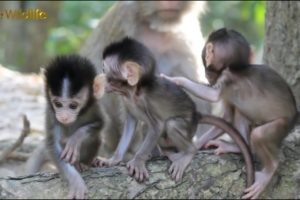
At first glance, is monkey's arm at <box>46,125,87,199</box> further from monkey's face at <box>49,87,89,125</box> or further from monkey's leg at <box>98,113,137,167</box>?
monkey's leg at <box>98,113,137,167</box>

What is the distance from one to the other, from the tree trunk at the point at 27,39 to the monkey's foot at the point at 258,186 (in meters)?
7.66

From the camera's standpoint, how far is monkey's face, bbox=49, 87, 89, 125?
466 centimetres

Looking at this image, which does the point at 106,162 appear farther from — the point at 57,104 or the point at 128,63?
the point at 128,63

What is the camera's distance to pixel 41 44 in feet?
39.6

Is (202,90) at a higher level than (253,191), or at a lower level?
higher

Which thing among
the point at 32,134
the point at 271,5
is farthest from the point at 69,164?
the point at 32,134

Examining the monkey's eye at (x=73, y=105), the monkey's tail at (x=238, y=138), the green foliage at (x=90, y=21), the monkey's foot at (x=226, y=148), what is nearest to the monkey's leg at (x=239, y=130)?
the monkey's foot at (x=226, y=148)

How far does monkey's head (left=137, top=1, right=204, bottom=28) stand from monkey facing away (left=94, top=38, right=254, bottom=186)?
11.6 feet

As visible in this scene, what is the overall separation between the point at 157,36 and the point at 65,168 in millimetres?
4414

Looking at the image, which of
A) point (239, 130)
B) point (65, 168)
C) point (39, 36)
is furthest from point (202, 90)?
point (39, 36)

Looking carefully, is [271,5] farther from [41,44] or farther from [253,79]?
[41,44]

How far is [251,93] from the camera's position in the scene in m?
4.92

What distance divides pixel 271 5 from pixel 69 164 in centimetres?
291

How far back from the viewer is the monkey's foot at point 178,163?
15.4 feet
